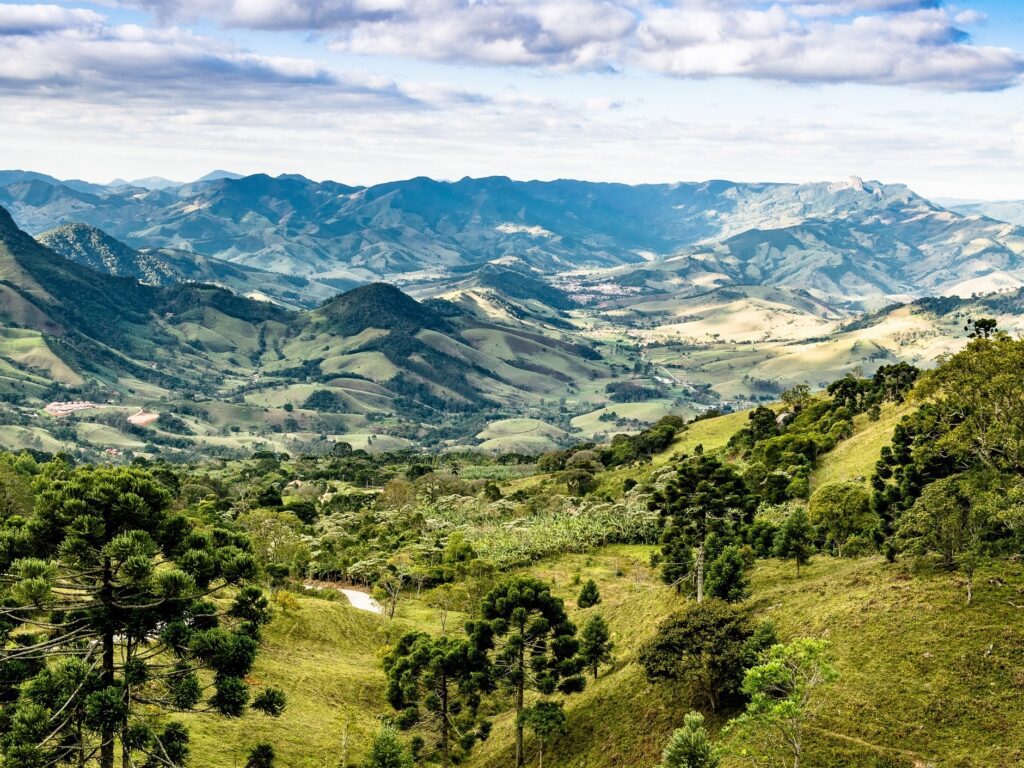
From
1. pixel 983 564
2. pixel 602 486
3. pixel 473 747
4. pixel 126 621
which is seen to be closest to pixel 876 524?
pixel 983 564

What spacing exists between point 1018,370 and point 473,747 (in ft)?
133

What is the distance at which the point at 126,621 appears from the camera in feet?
Result: 81.4

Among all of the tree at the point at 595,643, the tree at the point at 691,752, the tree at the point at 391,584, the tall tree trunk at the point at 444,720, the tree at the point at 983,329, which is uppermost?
the tree at the point at 983,329

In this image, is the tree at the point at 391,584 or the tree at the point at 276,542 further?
the tree at the point at 276,542

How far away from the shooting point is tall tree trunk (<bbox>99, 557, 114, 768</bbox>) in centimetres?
2423

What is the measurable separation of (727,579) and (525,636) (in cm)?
1509

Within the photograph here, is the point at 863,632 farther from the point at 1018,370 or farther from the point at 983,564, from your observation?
the point at 1018,370

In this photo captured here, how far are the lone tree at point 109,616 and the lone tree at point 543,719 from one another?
24840 millimetres

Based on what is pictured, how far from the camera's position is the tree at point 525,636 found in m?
48.5

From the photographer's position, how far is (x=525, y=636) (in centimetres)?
4903

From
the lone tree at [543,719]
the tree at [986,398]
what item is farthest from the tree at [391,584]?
the tree at [986,398]

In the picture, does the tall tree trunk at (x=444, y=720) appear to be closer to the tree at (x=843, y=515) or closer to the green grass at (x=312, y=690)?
the green grass at (x=312, y=690)

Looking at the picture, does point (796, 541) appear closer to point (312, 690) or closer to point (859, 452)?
point (312, 690)

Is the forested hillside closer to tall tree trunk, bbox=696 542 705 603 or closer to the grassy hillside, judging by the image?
the grassy hillside
